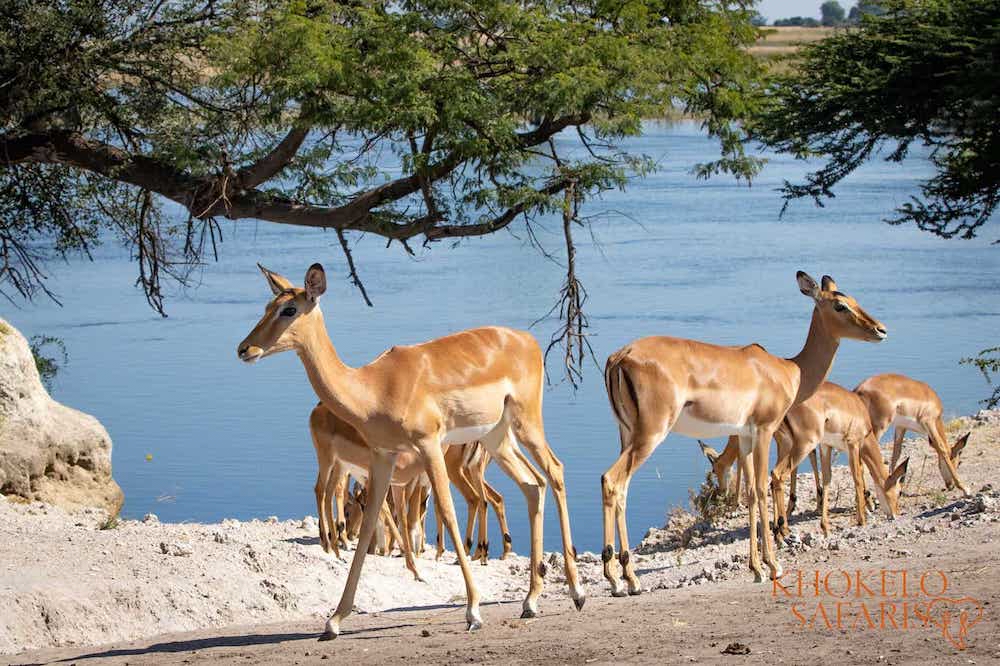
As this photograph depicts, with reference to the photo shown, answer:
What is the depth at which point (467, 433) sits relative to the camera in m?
8.73

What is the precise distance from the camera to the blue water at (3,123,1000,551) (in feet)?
55.1

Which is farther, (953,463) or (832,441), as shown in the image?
(953,463)

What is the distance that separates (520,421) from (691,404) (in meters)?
1.28

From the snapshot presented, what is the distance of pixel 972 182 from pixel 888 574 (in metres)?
7.83

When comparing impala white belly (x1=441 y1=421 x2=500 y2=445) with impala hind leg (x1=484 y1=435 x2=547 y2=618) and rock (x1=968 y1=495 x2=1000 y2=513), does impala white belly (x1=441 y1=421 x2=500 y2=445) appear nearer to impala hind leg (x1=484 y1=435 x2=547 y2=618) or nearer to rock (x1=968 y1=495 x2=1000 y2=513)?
impala hind leg (x1=484 y1=435 x2=547 y2=618)

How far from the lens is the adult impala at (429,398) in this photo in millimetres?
8094

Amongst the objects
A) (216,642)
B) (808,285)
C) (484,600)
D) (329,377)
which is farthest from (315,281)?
(808,285)

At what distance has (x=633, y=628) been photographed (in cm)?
772

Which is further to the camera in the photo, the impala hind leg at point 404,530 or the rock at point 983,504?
the impala hind leg at point 404,530

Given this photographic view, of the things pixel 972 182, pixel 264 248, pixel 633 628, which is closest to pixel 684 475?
pixel 972 182

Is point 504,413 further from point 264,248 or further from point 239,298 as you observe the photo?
point 264,248

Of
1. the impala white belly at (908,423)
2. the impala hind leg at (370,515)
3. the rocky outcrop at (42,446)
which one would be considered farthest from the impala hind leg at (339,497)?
the impala white belly at (908,423)

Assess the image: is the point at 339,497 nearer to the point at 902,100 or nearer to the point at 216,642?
the point at 216,642

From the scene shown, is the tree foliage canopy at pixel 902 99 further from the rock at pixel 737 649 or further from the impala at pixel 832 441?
the rock at pixel 737 649
